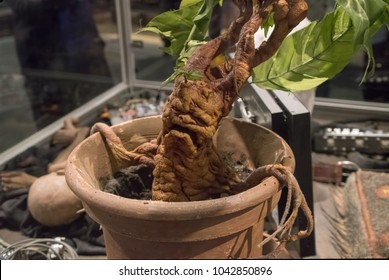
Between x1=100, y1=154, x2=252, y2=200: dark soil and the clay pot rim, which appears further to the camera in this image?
x1=100, y1=154, x2=252, y2=200: dark soil

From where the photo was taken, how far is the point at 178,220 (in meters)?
0.58

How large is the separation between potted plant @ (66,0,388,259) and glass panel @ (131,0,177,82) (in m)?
0.81

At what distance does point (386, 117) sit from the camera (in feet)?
4.20

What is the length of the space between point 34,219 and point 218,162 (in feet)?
2.43

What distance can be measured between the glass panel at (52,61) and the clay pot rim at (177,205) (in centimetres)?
73

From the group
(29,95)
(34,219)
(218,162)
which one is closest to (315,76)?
(218,162)

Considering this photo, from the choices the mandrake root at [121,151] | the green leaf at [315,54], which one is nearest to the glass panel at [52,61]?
the mandrake root at [121,151]

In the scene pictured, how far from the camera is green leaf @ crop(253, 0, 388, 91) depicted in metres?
0.64

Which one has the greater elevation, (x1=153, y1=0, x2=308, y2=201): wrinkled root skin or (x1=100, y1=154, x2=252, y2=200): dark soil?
(x1=153, y1=0, x2=308, y2=201): wrinkled root skin

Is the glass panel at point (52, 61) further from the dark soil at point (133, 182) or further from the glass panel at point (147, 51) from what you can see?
the dark soil at point (133, 182)

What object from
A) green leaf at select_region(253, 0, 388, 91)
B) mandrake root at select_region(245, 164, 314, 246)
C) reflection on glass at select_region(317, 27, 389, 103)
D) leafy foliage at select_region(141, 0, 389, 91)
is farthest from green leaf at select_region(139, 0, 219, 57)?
reflection on glass at select_region(317, 27, 389, 103)

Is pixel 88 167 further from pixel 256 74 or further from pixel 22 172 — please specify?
pixel 22 172

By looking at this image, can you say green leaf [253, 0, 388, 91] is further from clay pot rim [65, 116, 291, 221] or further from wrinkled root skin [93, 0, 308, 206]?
clay pot rim [65, 116, 291, 221]

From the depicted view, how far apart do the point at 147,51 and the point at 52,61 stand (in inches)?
14.0
